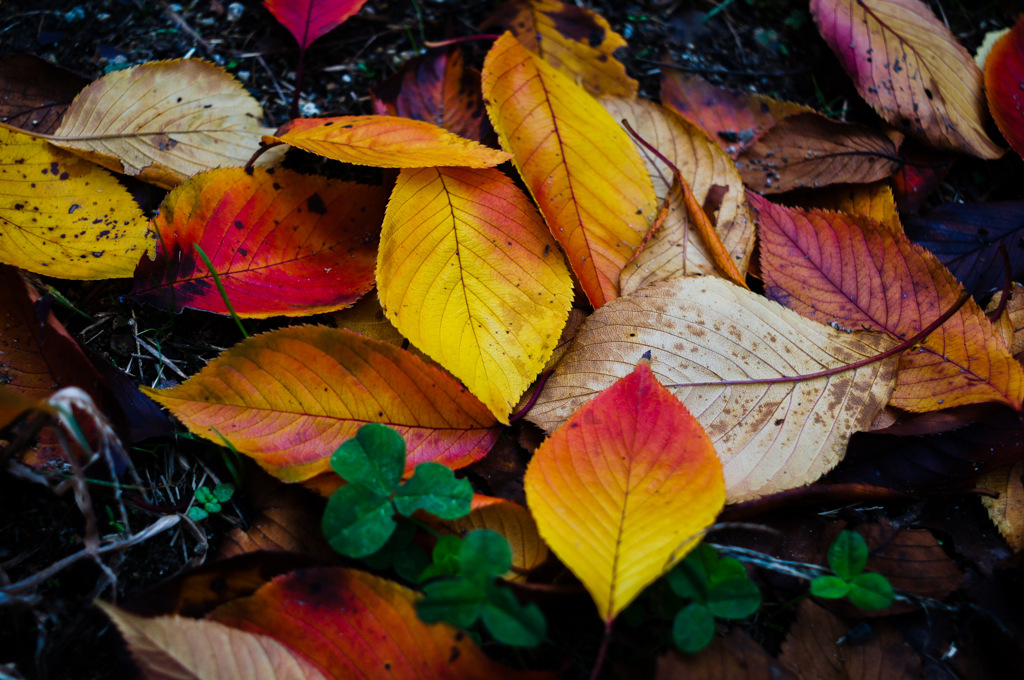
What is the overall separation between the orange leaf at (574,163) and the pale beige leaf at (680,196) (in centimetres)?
5

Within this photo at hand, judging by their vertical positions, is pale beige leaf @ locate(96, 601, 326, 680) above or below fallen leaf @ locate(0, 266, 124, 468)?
below

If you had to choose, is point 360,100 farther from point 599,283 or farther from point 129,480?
point 129,480

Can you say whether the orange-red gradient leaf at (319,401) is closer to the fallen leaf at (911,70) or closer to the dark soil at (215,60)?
the dark soil at (215,60)

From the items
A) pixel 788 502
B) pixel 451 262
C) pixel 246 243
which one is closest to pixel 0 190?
pixel 246 243

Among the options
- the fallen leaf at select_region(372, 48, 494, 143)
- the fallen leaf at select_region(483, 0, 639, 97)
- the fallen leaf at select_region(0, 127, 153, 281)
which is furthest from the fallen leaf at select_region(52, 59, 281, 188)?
the fallen leaf at select_region(483, 0, 639, 97)

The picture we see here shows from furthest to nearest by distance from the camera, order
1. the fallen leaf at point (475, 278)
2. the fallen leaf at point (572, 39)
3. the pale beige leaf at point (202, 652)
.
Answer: the fallen leaf at point (572, 39) < the fallen leaf at point (475, 278) < the pale beige leaf at point (202, 652)

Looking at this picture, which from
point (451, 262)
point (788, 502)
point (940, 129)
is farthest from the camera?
point (940, 129)

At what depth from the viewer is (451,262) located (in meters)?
1.26

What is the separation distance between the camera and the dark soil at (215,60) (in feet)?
3.46

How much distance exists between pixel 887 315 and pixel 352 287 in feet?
3.83

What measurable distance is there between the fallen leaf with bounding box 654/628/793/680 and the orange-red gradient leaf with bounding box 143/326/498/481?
491mm

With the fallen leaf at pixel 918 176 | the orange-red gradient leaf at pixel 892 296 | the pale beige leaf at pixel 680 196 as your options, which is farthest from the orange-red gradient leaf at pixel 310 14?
the fallen leaf at pixel 918 176

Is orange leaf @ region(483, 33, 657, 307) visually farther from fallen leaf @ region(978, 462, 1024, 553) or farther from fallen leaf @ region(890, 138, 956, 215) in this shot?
fallen leaf @ region(978, 462, 1024, 553)

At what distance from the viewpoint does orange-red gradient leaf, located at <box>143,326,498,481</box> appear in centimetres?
111
